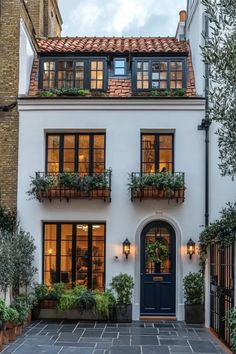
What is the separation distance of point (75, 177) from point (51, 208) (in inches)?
48.1

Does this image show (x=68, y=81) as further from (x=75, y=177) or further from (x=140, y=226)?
(x=140, y=226)

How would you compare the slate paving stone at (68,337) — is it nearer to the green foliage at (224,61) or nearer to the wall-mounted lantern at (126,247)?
the wall-mounted lantern at (126,247)

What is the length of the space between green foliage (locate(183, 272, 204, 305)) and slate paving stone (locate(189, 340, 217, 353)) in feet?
8.03

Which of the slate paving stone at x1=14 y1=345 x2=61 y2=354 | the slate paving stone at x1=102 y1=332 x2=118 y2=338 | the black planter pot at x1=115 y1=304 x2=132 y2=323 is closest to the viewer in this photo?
the slate paving stone at x1=14 y1=345 x2=61 y2=354

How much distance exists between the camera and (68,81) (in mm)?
15594

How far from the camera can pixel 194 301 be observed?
1384 centimetres

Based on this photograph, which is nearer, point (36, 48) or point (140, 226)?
point (140, 226)

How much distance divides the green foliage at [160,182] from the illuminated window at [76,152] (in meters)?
1.34

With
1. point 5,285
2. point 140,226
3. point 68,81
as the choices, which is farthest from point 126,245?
point 68,81

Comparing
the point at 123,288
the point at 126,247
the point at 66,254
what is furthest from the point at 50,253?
the point at 123,288

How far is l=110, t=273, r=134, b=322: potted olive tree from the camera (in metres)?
13.9

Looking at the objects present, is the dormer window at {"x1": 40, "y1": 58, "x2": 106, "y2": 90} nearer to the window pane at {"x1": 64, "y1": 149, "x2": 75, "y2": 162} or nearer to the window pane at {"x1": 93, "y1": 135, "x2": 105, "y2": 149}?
the window pane at {"x1": 93, "y1": 135, "x2": 105, "y2": 149}

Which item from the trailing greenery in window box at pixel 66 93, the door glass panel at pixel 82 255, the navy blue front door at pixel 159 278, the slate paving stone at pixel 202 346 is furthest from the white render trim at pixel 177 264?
the trailing greenery in window box at pixel 66 93

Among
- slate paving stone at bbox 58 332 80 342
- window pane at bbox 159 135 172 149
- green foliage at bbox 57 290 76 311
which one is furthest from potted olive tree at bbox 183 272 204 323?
window pane at bbox 159 135 172 149
